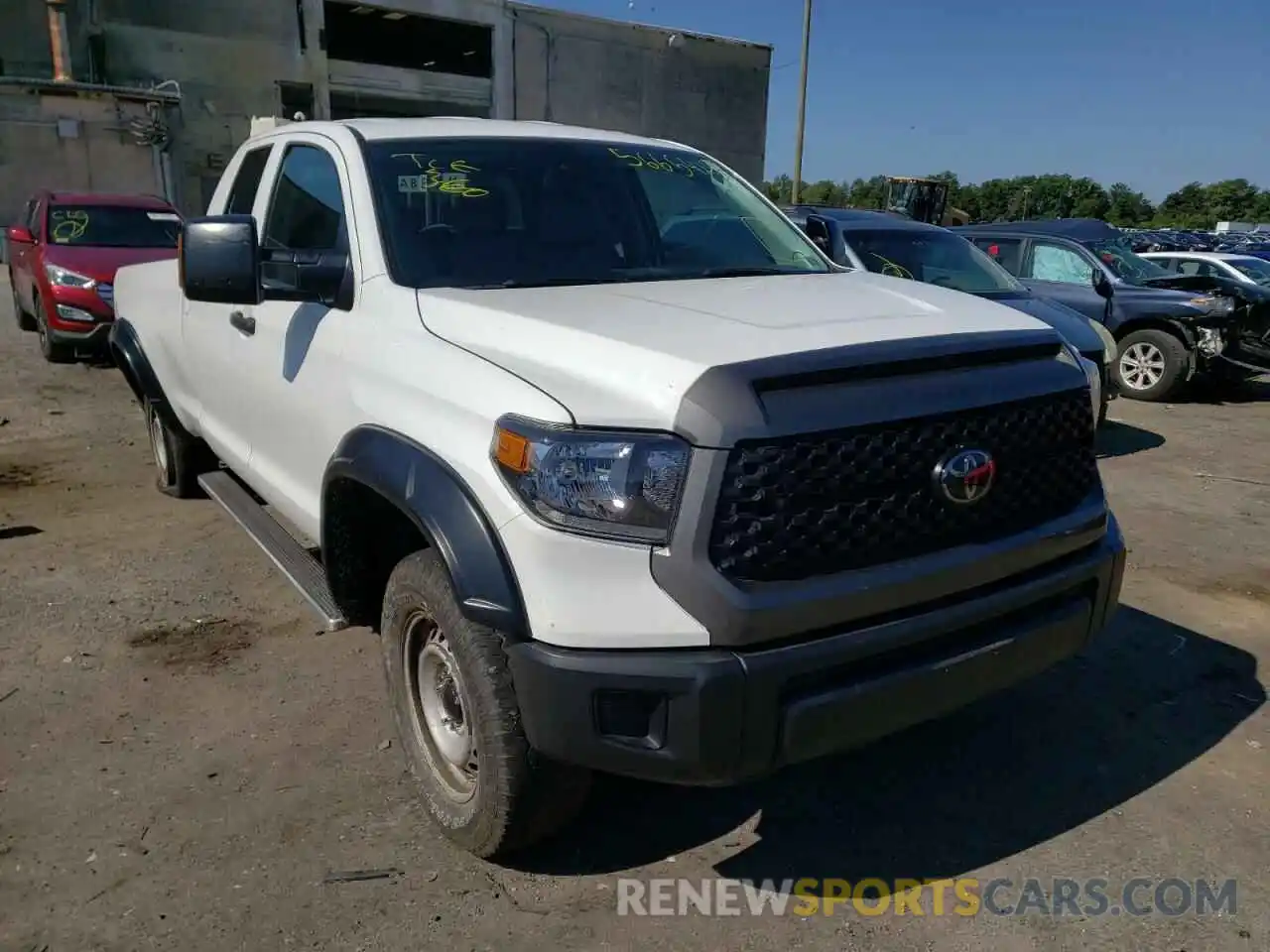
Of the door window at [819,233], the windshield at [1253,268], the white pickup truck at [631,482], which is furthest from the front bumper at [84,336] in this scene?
the windshield at [1253,268]

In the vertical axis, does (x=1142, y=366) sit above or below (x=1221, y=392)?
above

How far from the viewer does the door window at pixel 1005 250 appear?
1101 centimetres

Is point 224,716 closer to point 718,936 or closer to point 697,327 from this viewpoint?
point 718,936

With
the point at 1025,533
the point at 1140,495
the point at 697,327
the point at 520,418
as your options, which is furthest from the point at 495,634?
the point at 1140,495

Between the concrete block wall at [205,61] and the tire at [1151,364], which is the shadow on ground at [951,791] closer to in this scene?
the tire at [1151,364]

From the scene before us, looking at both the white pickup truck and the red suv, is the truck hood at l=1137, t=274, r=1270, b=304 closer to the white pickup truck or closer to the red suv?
the white pickup truck

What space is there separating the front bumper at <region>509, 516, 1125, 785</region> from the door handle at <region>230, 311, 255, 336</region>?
2193 millimetres

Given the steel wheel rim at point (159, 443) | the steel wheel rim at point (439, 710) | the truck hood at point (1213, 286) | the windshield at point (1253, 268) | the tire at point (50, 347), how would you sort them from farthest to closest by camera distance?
the windshield at point (1253, 268), the truck hood at point (1213, 286), the tire at point (50, 347), the steel wheel rim at point (159, 443), the steel wheel rim at point (439, 710)

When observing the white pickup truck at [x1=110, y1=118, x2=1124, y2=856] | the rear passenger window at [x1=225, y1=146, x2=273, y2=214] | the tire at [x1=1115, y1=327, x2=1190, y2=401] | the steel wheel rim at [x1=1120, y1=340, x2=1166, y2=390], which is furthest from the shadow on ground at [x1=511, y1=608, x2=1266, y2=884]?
the steel wheel rim at [x1=1120, y1=340, x2=1166, y2=390]

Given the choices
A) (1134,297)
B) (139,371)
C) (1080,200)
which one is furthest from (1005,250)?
(1080,200)

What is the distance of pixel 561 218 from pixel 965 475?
1746mm

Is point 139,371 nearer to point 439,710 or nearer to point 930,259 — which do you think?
point 439,710

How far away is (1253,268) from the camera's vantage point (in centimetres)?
→ 1312

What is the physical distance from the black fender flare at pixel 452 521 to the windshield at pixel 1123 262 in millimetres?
10117
